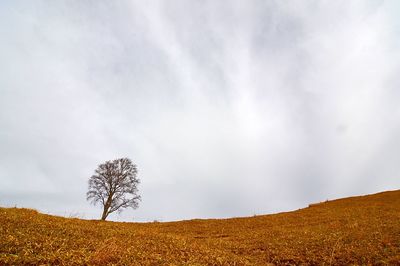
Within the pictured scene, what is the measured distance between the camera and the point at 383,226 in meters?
22.6

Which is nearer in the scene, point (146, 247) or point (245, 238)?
point (146, 247)

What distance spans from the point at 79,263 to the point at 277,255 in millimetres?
10364

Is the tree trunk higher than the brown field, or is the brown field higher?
the tree trunk

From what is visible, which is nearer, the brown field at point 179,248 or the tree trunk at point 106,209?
the brown field at point 179,248

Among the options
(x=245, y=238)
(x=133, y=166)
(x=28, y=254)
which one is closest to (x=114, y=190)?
(x=133, y=166)

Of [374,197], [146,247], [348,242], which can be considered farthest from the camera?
[374,197]

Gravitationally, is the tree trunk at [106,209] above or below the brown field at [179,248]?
above

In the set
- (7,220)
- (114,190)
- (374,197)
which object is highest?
(114,190)

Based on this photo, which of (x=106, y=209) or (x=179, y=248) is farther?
(x=106, y=209)

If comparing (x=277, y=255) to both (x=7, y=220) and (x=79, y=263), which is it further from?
(x=7, y=220)

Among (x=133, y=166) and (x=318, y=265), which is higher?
(x=133, y=166)

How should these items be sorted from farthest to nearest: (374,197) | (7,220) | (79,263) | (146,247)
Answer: (374,197), (7,220), (146,247), (79,263)

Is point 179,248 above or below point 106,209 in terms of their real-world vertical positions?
below

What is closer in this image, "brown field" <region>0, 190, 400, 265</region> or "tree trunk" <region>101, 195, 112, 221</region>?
"brown field" <region>0, 190, 400, 265</region>
